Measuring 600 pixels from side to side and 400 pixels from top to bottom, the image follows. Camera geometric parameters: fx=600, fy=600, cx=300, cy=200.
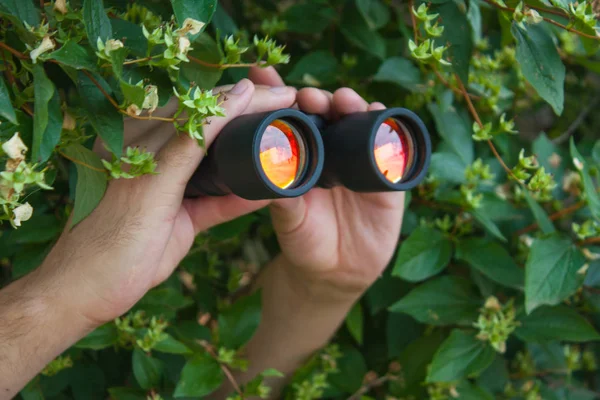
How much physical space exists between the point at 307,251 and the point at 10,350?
0.45 metres

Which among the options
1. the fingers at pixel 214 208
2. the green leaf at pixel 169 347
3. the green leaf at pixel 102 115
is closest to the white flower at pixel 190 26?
the green leaf at pixel 102 115

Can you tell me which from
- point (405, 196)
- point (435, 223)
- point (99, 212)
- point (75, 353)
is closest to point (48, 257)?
point (99, 212)

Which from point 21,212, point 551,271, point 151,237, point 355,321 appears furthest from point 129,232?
point 551,271

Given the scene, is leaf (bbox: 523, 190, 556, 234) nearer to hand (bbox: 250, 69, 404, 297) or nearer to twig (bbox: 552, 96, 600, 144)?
hand (bbox: 250, 69, 404, 297)

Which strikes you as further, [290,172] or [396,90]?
[396,90]

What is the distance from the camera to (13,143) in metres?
0.53

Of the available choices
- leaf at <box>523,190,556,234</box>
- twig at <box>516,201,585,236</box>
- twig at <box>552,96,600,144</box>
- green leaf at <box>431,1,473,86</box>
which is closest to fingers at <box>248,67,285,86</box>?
green leaf at <box>431,1,473,86</box>

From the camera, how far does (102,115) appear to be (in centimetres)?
61

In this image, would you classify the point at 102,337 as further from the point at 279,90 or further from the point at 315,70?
the point at 315,70

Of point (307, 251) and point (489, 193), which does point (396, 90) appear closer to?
point (489, 193)

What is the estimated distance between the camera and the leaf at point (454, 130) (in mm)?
1015

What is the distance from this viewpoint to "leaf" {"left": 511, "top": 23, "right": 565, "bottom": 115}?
75 cm

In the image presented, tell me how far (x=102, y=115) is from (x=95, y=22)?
9cm

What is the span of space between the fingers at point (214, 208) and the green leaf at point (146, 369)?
20 centimetres
